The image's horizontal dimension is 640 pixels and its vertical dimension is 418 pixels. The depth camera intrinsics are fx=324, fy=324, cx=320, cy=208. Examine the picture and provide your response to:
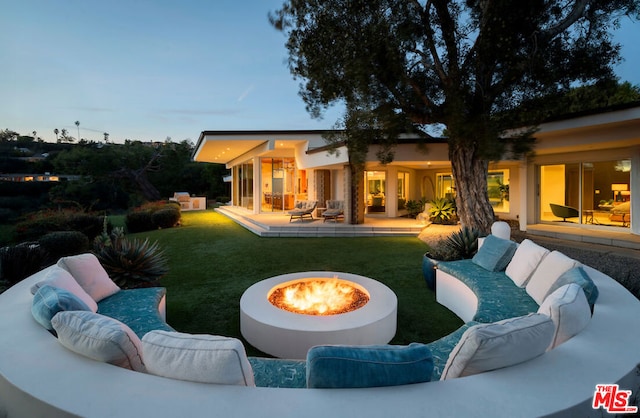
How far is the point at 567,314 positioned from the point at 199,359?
2377mm

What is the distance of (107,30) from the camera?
11.2m

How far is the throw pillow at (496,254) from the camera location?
488cm

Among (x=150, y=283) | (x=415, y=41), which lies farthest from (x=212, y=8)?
(x=150, y=283)

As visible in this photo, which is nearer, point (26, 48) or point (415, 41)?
point (415, 41)

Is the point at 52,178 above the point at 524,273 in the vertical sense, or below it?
above

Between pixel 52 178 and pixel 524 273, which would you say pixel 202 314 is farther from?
pixel 52 178

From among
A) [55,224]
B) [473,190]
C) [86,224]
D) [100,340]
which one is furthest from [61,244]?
[473,190]

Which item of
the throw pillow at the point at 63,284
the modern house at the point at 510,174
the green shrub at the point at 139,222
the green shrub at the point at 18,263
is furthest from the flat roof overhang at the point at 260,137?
the throw pillow at the point at 63,284

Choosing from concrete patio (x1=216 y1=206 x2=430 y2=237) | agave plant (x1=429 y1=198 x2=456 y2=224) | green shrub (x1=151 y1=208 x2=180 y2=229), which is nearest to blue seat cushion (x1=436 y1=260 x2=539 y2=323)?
concrete patio (x1=216 y1=206 x2=430 y2=237)

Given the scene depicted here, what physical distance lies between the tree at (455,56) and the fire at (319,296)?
413 cm

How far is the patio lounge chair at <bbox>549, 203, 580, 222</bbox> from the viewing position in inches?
454

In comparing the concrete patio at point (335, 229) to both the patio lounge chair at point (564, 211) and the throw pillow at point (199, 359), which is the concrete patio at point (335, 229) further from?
the throw pillow at point (199, 359)

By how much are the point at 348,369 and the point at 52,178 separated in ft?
136

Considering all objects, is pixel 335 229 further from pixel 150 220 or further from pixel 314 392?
pixel 314 392
